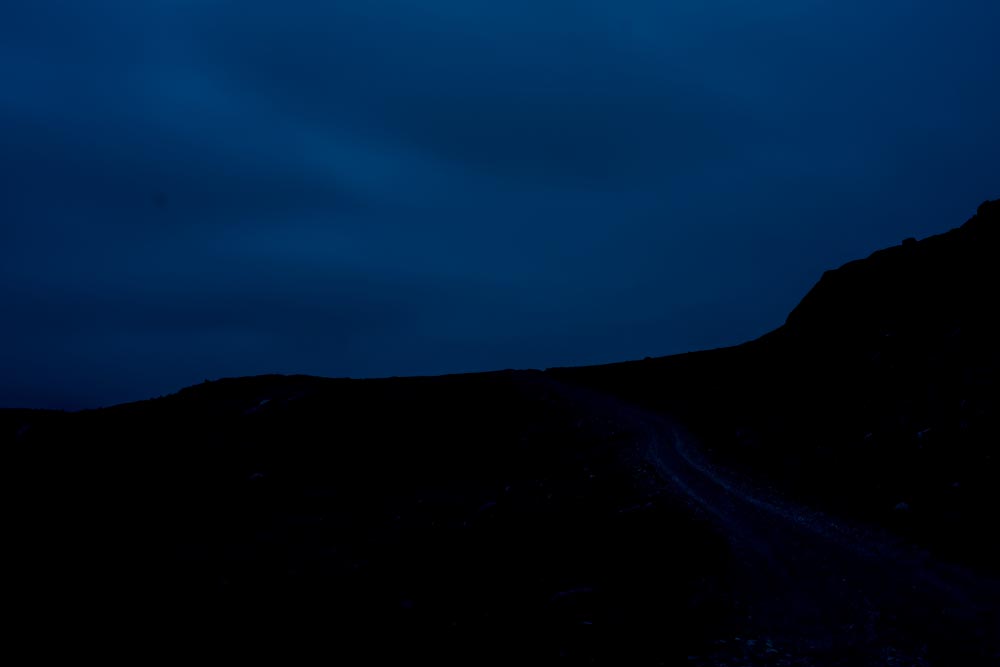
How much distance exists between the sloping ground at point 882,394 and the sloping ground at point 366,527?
19.9 ft

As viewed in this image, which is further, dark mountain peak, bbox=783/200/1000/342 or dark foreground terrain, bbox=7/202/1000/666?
dark mountain peak, bbox=783/200/1000/342

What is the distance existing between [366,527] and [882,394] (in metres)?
24.6

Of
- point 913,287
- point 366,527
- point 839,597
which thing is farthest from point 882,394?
point 366,527

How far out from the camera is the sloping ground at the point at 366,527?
14812 mm

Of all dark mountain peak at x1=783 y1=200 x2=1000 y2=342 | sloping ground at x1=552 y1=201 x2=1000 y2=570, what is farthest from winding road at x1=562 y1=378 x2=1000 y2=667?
dark mountain peak at x1=783 y1=200 x2=1000 y2=342

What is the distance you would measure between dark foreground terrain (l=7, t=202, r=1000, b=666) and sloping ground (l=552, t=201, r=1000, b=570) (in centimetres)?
18

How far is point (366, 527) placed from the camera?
25.7m

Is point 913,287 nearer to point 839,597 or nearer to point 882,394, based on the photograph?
point 882,394

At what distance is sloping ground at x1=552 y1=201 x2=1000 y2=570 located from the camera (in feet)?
66.2

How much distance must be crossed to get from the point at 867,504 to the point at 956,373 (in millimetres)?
11332

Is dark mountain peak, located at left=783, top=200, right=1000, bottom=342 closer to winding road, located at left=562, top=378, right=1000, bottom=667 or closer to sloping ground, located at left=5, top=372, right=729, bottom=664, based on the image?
sloping ground, located at left=5, top=372, right=729, bottom=664

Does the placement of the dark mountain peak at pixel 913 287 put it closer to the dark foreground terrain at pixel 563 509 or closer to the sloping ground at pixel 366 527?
the dark foreground terrain at pixel 563 509

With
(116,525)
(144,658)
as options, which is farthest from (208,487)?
(144,658)

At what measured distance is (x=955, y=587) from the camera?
13.8 m
